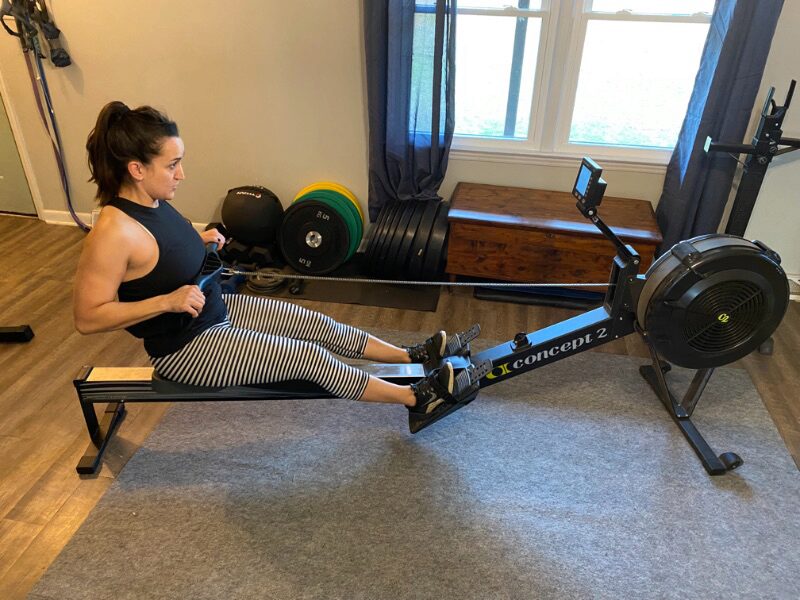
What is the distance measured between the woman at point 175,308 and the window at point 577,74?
1.47m

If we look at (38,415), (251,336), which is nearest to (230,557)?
(251,336)

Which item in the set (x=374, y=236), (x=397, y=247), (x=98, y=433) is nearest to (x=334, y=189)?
(x=374, y=236)

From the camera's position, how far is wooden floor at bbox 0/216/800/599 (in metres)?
1.68

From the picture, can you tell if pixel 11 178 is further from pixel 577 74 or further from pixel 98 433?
pixel 577 74

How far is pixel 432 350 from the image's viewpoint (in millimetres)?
1992

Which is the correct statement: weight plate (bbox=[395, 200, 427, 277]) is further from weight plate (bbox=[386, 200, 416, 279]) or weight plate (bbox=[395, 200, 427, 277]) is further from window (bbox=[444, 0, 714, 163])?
window (bbox=[444, 0, 714, 163])

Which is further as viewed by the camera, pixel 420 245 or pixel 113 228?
pixel 420 245

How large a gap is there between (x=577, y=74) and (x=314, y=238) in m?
1.49

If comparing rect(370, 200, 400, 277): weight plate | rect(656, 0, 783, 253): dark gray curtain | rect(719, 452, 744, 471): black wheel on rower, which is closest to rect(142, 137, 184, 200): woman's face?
rect(370, 200, 400, 277): weight plate

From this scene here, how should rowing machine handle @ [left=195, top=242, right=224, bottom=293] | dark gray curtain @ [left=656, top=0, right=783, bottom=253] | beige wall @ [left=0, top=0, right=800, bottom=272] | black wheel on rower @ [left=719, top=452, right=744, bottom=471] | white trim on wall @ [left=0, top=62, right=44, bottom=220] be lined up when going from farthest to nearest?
white trim on wall @ [left=0, top=62, right=44, bottom=220] → beige wall @ [left=0, top=0, right=800, bottom=272] → dark gray curtain @ [left=656, top=0, right=783, bottom=253] → black wheel on rower @ [left=719, top=452, right=744, bottom=471] → rowing machine handle @ [left=195, top=242, right=224, bottom=293]

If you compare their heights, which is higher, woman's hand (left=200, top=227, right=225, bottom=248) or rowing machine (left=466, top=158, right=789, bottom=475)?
woman's hand (left=200, top=227, right=225, bottom=248)

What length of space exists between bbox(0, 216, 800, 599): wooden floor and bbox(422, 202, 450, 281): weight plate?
0.54ft

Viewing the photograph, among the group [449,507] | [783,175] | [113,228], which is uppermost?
[113,228]

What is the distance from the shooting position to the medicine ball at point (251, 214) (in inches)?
115
